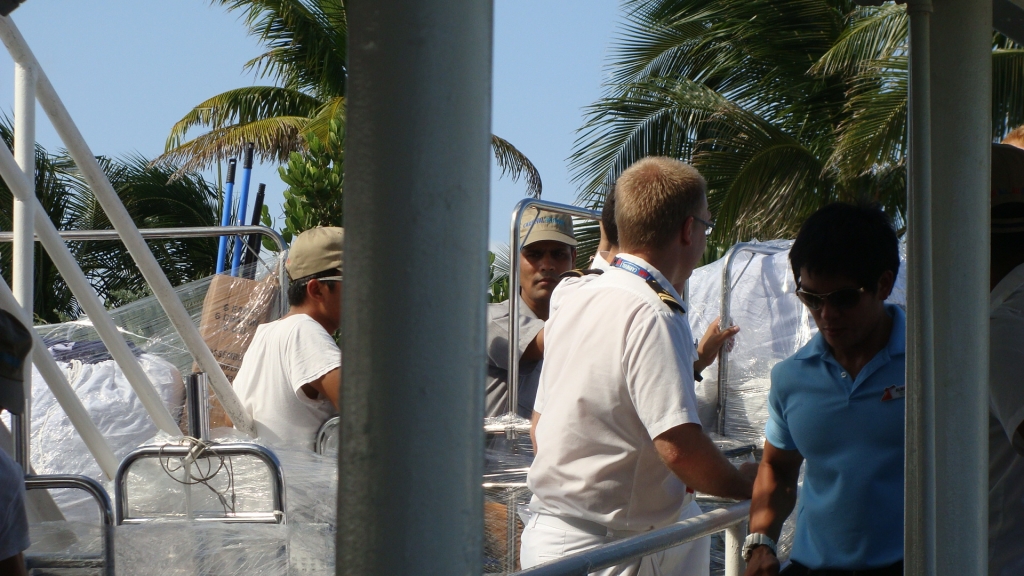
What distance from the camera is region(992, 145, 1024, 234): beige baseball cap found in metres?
1.86

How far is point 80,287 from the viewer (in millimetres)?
2898

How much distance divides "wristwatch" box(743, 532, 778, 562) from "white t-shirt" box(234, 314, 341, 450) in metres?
1.38

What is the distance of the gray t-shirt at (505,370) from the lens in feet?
13.2

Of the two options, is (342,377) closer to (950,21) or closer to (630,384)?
(950,21)

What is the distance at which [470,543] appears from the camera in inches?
29.5

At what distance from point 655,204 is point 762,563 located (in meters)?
0.83

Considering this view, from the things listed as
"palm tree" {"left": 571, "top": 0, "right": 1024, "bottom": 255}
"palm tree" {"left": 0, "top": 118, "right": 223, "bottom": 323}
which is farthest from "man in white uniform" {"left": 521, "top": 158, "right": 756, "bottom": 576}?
"palm tree" {"left": 0, "top": 118, "right": 223, "bottom": 323}

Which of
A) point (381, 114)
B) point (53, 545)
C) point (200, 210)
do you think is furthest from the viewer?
point (200, 210)

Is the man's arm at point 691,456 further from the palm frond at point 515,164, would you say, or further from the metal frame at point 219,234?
the palm frond at point 515,164

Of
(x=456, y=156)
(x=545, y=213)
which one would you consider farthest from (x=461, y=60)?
(x=545, y=213)

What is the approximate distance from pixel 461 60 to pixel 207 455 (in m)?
1.99

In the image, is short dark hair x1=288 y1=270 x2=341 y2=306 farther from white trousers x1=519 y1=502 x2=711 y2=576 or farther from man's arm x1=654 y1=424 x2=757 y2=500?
man's arm x1=654 y1=424 x2=757 y2=500

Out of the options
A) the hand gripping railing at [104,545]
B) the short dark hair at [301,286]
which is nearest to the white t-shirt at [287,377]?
the short dark hair at [301,286]

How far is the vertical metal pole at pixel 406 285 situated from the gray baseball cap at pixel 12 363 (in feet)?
4.79
